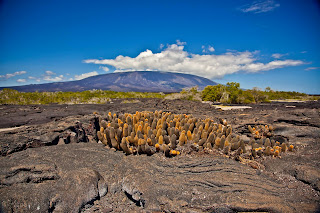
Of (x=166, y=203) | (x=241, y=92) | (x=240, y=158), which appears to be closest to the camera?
(x=166, y=203)

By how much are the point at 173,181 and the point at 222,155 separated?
1872 mm

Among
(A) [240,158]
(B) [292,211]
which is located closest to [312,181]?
(B) [292,211]

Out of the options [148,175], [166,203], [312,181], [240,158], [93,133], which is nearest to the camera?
[166,203]

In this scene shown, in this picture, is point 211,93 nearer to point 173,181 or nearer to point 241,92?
point 241,92

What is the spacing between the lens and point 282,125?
6.70 meters

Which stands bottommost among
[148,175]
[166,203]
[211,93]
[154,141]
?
[166,203]

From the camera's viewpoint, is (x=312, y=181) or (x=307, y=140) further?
(x=307, y=140)

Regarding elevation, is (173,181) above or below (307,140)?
below

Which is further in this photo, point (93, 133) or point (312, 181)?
point (93, 133)

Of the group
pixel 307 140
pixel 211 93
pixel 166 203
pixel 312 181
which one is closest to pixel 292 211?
pixel 312 181

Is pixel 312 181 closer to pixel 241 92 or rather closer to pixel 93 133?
pixel 93 133

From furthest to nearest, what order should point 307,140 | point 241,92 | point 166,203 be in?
point 241,92
point 307,140
point 166,203

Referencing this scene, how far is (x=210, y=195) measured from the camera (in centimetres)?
312

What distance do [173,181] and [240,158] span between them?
2.12 m
